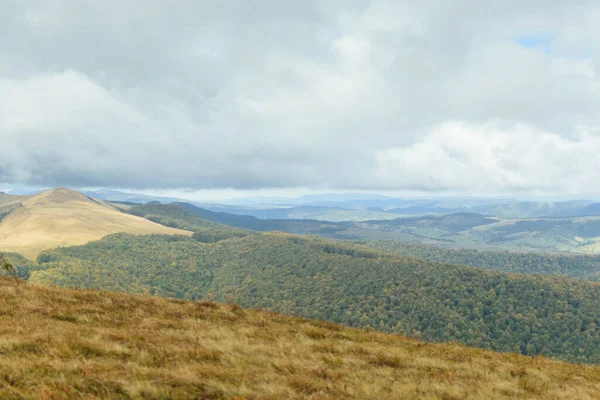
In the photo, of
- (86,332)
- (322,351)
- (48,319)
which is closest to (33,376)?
(86,332)

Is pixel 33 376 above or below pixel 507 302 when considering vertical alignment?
above

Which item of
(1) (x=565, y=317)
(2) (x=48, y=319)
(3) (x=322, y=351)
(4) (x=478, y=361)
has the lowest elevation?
(1) (x=565, y=317)

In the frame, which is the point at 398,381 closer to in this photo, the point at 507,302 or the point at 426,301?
the point at 426,301

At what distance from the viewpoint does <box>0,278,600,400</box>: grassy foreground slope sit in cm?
820

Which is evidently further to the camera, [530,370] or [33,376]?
[530,370]

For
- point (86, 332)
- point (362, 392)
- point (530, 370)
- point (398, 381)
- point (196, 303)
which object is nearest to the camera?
point (362, 392)

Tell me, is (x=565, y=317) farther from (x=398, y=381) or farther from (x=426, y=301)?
(x=398, y=381)

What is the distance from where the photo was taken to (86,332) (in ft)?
40.1

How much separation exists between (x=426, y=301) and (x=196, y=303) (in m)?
196

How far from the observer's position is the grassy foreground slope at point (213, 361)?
8195 mm

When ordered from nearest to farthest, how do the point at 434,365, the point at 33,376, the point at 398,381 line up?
the point at 33,376 < the point at 398,381 < the point at 434,365

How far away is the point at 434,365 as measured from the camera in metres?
13.4

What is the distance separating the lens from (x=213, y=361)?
10.8 metres

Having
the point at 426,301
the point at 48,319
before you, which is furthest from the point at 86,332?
the point at 426,301
